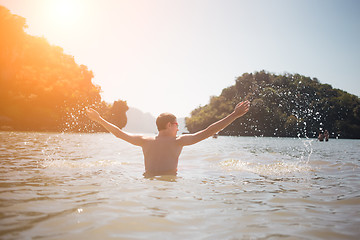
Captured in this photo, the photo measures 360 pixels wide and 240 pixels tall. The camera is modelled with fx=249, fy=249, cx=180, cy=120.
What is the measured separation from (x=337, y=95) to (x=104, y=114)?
258 ft

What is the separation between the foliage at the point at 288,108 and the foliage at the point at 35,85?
48.5 metres

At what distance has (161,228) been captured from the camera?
2.72 meters

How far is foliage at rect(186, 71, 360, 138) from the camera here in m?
79.2

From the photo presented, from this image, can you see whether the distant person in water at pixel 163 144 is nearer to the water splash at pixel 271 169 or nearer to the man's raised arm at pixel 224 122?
the man's raised arm at pixel 224 122

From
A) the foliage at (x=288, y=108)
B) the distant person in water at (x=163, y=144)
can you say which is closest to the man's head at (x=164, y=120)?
the distant person in water at (x=163, y=144)

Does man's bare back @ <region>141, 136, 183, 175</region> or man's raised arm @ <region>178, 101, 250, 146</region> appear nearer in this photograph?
man's raised arm @ <region>178, 101, 250, 146</region>

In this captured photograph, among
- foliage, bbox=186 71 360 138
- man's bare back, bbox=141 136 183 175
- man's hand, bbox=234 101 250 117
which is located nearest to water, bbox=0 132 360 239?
man's bare back, bbox=141 136 183 175

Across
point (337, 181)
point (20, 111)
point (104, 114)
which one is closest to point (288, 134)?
point (104, 114)

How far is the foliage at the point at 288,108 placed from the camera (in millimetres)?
79250

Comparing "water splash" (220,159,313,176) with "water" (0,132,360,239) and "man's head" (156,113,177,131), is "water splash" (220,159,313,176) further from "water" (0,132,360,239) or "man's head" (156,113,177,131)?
"man's head" (156,113,177,131)

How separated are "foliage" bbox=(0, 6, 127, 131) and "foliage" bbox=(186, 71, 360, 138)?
48514 mm

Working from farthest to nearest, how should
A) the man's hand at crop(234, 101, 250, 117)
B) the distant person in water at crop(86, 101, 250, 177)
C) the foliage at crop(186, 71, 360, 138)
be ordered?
the foliage at crop(186, 71, 360, 138), the distant person in water at crop(86, 101, 250, 177), the man's hand at crop(234, 101, 250, 117)

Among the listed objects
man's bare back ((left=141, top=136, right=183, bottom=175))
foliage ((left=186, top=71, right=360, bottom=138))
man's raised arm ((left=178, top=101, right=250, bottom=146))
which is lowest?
man's bare back ((left=141, top=136, right=183, bottom=175))

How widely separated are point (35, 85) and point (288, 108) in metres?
74.4
